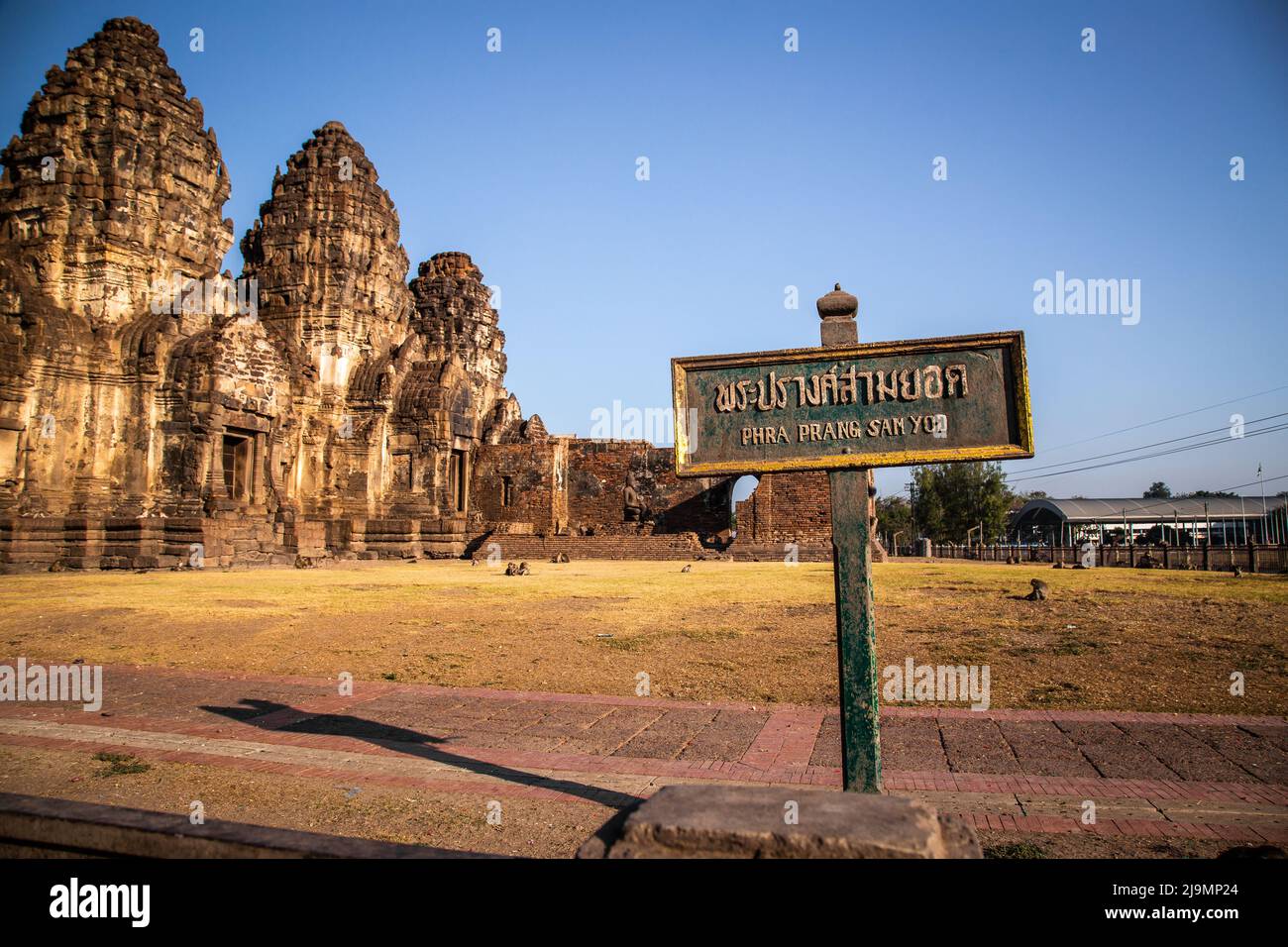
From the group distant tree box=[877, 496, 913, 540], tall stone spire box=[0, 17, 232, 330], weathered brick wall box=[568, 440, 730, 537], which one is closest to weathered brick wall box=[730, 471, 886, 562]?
weathered brick wall box=[568, 440, 730, 537]

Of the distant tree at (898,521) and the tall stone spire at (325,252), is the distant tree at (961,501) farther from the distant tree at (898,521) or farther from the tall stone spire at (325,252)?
the tall stone spire at (325,252)

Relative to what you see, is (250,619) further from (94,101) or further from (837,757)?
(94,101)

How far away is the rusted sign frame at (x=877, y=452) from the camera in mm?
3275

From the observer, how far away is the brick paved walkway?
3713 mm

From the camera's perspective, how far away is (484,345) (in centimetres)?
4172

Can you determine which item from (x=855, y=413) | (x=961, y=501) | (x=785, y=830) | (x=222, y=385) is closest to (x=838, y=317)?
(x=855, y=413)

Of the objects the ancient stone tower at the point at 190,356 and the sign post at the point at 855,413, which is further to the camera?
the ancient stone tower at the point at 190,356

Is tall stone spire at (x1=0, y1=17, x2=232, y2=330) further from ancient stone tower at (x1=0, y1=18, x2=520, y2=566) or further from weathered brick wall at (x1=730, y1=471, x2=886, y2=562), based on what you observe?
weathered brick wall at (x1=730, y1=471, x2=886, y2=562)

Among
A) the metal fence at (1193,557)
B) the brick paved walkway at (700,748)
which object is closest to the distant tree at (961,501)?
the metal fence at (1193,557)

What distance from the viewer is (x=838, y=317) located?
346cm

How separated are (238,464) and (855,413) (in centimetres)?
2029

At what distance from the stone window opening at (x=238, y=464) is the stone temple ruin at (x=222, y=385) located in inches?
2.1
